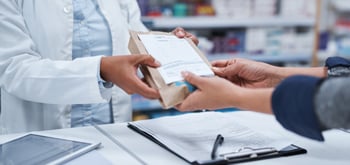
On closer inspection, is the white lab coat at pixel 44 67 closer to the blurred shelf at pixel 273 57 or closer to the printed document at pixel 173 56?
the printed document at pixel 173 56


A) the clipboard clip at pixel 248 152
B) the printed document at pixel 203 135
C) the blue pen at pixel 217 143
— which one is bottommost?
the printed document at pixel 203 135

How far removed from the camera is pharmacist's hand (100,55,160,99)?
112 cm

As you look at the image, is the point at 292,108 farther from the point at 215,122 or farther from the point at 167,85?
the point at 215,122

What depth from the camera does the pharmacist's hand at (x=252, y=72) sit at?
139 centimetres

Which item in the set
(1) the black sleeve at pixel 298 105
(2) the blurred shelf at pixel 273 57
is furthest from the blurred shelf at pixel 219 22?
(1) the black sleeve at pixel 298 105

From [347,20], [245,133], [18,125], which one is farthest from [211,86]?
[347,20]

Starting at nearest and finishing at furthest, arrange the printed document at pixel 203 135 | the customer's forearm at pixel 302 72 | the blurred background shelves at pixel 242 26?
the printed document at pixel 203 135 < the customer's forearm at pixel 302 72 < the blurred background shelves at pixel 242 26

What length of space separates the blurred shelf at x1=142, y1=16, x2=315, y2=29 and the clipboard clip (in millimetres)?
1744

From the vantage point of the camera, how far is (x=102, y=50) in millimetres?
1474

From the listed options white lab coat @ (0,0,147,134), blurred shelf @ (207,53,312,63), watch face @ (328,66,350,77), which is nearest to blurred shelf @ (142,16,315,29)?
blurred shelf @ (207,53,312,63)

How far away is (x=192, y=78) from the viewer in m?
1.12

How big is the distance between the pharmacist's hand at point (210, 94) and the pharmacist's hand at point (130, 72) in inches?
3.4

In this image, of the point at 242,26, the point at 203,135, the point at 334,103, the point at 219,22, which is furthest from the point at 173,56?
the point at 242,26

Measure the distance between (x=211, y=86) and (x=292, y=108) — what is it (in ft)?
0.83
